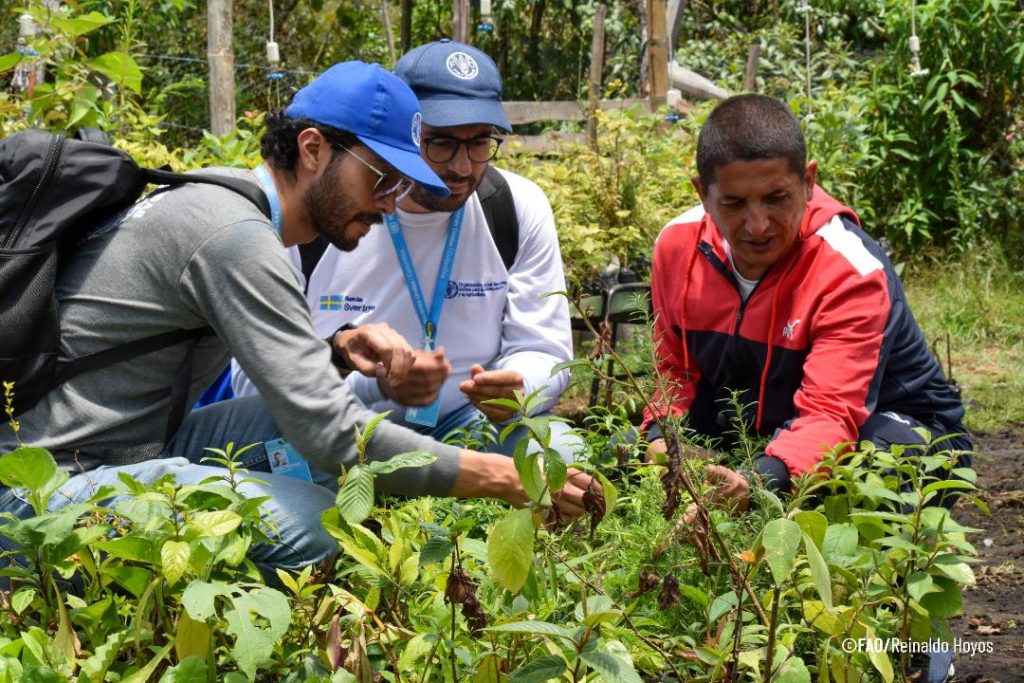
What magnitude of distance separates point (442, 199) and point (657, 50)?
575 cm

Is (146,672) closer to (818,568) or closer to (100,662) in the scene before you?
(100,662)

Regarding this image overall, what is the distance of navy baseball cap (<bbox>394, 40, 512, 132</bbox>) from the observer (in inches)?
154

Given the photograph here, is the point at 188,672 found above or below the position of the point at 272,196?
below

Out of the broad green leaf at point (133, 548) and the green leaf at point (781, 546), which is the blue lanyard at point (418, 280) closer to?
the broad green leaf at point (133, 548)

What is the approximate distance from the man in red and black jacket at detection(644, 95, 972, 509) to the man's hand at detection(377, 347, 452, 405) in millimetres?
589

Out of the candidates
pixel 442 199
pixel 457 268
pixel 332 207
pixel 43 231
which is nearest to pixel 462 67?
pixel 442 199

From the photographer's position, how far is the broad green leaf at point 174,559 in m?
2.02

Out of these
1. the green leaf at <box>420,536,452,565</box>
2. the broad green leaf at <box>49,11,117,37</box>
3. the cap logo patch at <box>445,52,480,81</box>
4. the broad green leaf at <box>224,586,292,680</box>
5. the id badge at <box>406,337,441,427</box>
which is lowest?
the id badge at <box>406,337,441,427</box>

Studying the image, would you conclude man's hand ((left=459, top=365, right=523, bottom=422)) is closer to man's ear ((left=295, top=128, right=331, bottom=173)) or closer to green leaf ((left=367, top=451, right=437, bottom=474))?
man's ear ((left=295, top=128, right=331, bottom=173))

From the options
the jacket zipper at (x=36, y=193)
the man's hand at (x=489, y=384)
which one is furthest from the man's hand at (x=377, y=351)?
the jacket zipper at (x=36, y=193)

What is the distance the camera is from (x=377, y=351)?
3502 mm

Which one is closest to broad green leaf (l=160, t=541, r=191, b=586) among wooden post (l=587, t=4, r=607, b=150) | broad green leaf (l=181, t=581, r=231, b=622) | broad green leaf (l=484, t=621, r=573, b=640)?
broad green leaf (l=181, t=581, r=231, b=622)

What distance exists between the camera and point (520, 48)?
13.9m

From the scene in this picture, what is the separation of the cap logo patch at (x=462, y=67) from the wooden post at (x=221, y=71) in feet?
12.1
